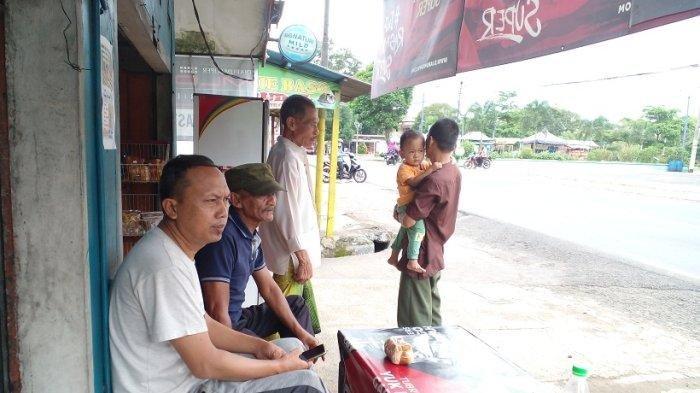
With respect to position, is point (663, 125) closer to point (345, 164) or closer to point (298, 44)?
point (345, 164)

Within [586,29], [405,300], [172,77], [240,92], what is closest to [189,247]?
[586,29]

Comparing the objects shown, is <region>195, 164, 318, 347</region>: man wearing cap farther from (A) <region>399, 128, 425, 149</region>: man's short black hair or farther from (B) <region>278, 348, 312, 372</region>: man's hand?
(A) <region>399, 128, 425, 149</region>: man's short black hair

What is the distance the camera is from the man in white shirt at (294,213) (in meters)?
2.58

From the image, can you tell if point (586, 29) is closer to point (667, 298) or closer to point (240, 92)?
point (667, 298)

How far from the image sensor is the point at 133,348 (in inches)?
57.2

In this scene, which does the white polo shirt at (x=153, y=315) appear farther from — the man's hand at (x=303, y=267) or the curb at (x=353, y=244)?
the curb at (x=353, y=244)

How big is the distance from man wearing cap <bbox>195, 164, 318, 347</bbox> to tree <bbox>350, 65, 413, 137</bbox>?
28.9 meters

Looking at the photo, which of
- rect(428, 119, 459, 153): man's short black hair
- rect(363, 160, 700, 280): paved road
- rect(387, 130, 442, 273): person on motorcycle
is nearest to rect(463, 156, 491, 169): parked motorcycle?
rect(363, 160, 700, 280): paved road

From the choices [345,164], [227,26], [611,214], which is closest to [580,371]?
[227,26]

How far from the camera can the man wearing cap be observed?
1925 mm

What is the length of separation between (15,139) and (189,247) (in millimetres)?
578

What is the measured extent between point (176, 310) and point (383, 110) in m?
32.4

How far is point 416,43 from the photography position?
2.96 metres

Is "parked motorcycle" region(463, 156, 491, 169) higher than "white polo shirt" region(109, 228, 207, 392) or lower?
lower
